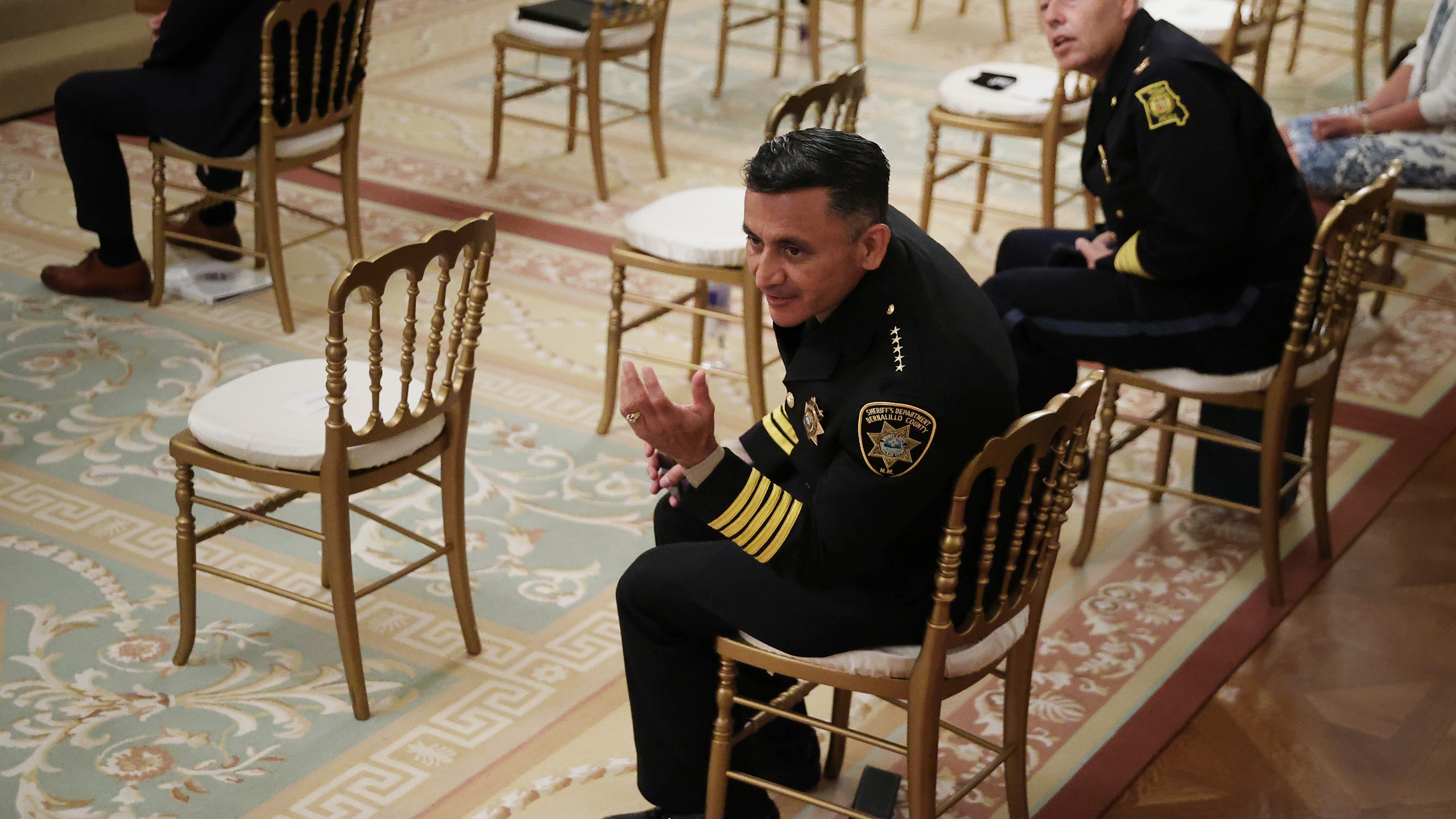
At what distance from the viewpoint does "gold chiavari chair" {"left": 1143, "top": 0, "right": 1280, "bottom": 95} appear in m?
5.30

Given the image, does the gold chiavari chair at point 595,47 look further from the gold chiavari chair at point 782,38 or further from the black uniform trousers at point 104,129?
the black uniform trousers at point 104,129

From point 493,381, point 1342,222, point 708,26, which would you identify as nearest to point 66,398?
point 493,381

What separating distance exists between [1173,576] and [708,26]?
515 cm

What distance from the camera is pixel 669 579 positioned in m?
2.16

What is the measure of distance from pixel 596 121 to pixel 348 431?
306 centimetres

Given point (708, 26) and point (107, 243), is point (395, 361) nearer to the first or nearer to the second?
point (107, 243)

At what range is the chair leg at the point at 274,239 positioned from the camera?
4129mm

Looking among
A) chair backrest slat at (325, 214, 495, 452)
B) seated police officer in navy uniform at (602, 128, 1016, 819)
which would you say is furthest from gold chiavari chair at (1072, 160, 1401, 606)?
chair backrest slat at (325, 214, 495, 452)

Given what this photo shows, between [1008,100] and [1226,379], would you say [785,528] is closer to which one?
[1226,379]

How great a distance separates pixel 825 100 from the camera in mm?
3625

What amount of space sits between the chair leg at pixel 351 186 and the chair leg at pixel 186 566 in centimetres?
182

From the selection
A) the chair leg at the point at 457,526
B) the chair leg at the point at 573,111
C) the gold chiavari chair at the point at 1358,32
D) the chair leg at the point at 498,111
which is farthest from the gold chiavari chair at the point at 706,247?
the gold chiavari chair at the point at 1358,32

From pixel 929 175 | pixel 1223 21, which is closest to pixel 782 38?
pixel 1223 21

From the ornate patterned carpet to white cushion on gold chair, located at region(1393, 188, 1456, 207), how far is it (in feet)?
1.69
